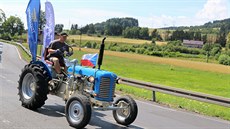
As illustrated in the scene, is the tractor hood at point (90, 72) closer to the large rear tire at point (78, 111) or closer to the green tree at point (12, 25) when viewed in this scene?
the large rear tire at point (78, 111)

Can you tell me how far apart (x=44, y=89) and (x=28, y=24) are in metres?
2.28

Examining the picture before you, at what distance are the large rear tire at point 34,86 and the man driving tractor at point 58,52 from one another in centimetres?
43

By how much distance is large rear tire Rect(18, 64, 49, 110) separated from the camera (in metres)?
9.56

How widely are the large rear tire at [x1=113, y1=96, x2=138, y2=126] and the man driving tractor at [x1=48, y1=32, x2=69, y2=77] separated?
5.59 feet

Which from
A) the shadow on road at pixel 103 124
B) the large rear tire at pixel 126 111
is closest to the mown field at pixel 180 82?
the large rear tire at pixel 126 111

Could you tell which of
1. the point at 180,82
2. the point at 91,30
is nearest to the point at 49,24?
the point at 180,82

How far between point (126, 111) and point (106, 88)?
2.68ft

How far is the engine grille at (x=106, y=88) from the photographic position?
28.1ft

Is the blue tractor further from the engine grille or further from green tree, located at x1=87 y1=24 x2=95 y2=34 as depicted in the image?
green tree, located at x1=87 y1=24 x2=95 y2=34

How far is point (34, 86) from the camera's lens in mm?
9789

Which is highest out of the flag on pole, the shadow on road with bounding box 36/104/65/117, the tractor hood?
the flag on pole

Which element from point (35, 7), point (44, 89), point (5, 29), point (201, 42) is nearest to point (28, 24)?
point (35, 7)

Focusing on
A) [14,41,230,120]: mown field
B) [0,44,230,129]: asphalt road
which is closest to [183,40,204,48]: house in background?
[14,41,230,120]: mown field

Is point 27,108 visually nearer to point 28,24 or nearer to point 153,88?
point 28,24
